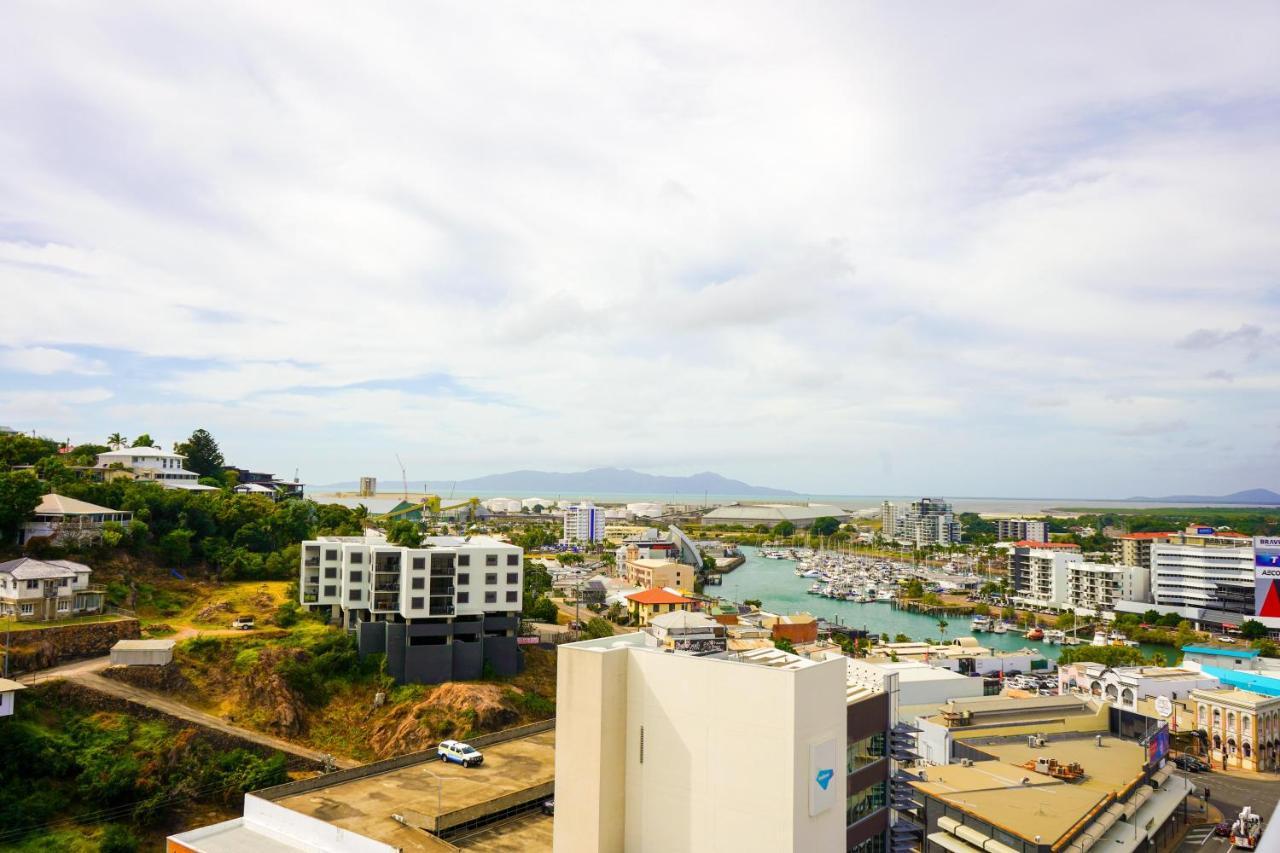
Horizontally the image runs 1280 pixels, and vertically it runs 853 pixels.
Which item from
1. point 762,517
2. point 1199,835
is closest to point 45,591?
point 1199,835

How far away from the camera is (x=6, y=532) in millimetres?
15586

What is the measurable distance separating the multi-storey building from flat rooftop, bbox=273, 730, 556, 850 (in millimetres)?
31690

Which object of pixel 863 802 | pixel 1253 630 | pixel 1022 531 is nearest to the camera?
pixel 863 802

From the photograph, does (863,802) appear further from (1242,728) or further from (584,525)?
(584,525)

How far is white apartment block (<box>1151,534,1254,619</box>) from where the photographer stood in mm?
29062

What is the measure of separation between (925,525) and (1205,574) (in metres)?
36.7

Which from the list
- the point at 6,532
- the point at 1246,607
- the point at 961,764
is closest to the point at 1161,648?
the point at 1246,607

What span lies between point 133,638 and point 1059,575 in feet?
115

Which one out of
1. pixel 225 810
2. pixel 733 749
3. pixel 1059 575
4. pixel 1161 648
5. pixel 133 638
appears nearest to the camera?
pixel 733 749

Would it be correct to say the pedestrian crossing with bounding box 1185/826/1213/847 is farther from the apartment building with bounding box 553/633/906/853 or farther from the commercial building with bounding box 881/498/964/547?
the commercial building with bounding box 881/498/964/547

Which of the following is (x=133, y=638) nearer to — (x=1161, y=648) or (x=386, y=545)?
(x=386, y=545)

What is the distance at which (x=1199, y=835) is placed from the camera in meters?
11.8

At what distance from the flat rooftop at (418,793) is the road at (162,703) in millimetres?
3830

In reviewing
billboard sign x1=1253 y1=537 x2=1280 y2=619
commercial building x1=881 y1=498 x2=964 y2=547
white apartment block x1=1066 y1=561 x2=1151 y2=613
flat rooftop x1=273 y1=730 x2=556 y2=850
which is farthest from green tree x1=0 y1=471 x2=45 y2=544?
commercial building x1=881 y1=498 x2=964 y2=547
